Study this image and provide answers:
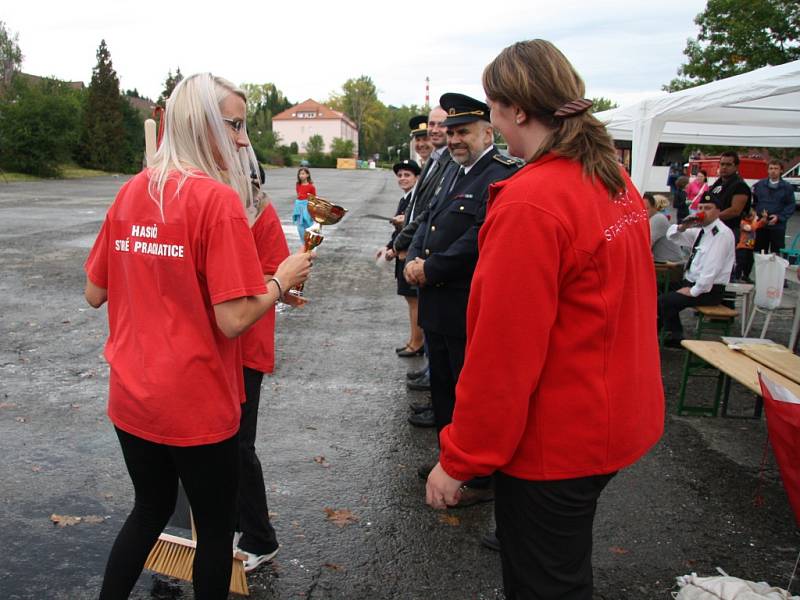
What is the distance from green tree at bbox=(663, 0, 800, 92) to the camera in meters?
27.0

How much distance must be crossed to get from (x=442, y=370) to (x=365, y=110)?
130 metres

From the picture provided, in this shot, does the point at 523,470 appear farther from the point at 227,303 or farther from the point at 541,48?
the point at 541,48

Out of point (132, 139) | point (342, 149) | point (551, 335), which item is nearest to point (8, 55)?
point (132, 139)

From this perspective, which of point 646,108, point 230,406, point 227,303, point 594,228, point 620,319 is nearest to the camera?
point 594,228

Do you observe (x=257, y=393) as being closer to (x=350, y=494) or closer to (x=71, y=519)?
(x=350, y=494)

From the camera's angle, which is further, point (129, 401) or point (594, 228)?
point (129, 401)

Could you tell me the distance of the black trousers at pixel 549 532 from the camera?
1.72 m

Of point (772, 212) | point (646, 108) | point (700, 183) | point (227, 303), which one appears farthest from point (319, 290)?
point (700, 183)

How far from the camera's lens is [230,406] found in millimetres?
2041

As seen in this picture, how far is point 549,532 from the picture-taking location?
1.74 meters

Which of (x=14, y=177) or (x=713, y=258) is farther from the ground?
(x=713, y=258)

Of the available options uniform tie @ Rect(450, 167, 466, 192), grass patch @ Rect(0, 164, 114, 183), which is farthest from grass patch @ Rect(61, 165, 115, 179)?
uniform tie @ Rect(450, 167, 466, 192)

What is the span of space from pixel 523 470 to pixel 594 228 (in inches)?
25.2

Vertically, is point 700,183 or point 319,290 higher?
point 700,183
